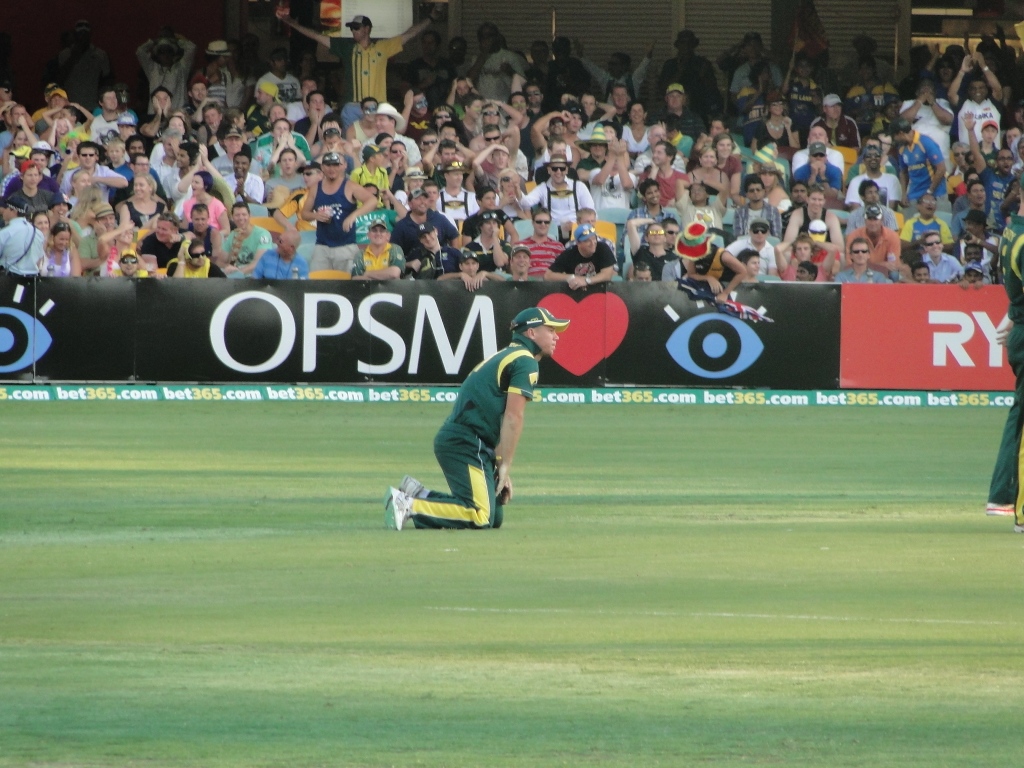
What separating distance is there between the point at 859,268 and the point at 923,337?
1272 millimetres

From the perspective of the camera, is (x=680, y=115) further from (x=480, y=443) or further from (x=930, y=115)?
(x=480, y=443)

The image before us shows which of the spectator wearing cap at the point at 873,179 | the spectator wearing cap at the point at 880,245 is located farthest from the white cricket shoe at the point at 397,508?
the spectator wearing cap at the point at 873,179

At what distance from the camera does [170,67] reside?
2644 centimetres

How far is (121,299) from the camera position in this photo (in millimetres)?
20719

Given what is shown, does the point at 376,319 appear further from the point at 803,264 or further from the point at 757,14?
the point at 757,14

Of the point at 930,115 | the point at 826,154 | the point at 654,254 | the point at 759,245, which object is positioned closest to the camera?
the point at 654,254

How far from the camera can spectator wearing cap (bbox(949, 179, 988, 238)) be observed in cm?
2409

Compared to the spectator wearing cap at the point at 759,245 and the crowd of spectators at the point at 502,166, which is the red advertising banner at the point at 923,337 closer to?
the crowd of spectators at the point at 502,166

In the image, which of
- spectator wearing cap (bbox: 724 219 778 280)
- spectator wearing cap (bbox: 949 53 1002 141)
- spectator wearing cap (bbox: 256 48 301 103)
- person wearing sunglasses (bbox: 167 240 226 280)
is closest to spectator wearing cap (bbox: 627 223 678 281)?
spectator wearing cap (bbox: 724 219 778 280)

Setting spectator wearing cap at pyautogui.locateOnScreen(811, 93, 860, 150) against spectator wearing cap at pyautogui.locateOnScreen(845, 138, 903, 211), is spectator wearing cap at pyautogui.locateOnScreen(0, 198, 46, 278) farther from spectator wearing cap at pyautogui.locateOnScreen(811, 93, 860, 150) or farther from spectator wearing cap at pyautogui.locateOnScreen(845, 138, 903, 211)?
spectator wearing cap at pyautogui.locateOnScreen(811, 93, 860, 150)

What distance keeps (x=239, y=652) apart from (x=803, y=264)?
16043mm

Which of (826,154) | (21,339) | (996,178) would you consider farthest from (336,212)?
(996,178)

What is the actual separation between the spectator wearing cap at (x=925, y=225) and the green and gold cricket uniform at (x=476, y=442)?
1376cm

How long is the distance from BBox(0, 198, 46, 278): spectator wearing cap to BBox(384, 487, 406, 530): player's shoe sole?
1097 cm
